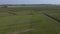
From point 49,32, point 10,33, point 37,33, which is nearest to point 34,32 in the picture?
point 37,33

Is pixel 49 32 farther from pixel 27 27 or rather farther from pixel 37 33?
pixel 27 27

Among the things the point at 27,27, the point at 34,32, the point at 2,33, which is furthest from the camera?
the point at 27,27

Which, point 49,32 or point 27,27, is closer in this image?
point 49,32

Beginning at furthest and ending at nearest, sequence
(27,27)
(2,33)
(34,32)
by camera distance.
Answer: (27,27), (34,32), (2,33)

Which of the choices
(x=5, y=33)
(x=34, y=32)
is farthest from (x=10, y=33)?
(x=34, y=32)

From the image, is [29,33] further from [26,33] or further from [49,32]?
[49,32]

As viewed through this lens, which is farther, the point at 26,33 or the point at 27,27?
the point at 27,27

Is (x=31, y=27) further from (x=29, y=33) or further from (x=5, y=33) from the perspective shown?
(x=5, y=33)
